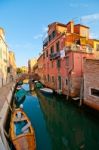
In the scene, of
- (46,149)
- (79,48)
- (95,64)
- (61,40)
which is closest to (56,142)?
(46,149)

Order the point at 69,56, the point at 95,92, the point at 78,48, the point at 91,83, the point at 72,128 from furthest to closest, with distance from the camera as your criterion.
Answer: the point at 69,56, the point at 78,48, the point at 91,83, the point at 95,92, the point at 72,128

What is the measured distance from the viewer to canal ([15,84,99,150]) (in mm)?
10784

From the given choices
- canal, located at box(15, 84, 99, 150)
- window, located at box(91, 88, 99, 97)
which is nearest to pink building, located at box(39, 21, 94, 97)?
canal, located at box(15, 84, 99, 150)

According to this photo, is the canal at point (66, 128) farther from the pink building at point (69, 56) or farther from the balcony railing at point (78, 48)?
the balcony railing at point (78, 48)

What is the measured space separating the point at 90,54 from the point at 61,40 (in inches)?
195

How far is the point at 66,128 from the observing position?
1381cm

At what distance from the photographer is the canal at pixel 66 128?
10.8 m

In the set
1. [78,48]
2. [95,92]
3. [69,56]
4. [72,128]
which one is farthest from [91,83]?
[78,48]

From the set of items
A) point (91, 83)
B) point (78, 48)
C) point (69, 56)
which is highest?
point (78, 48)

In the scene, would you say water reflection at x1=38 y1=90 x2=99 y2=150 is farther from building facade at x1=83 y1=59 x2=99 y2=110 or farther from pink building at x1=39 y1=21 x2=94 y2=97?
pink building at x1=39 y1=21 x2=94 y2=97

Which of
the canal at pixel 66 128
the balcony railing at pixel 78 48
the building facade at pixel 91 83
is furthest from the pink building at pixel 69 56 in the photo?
the canal at pixel 66 128

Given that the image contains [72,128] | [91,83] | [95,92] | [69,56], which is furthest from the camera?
[69,56]

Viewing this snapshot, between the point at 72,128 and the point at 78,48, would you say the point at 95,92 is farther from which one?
the point at 78,48

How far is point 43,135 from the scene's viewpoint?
1241 cm
